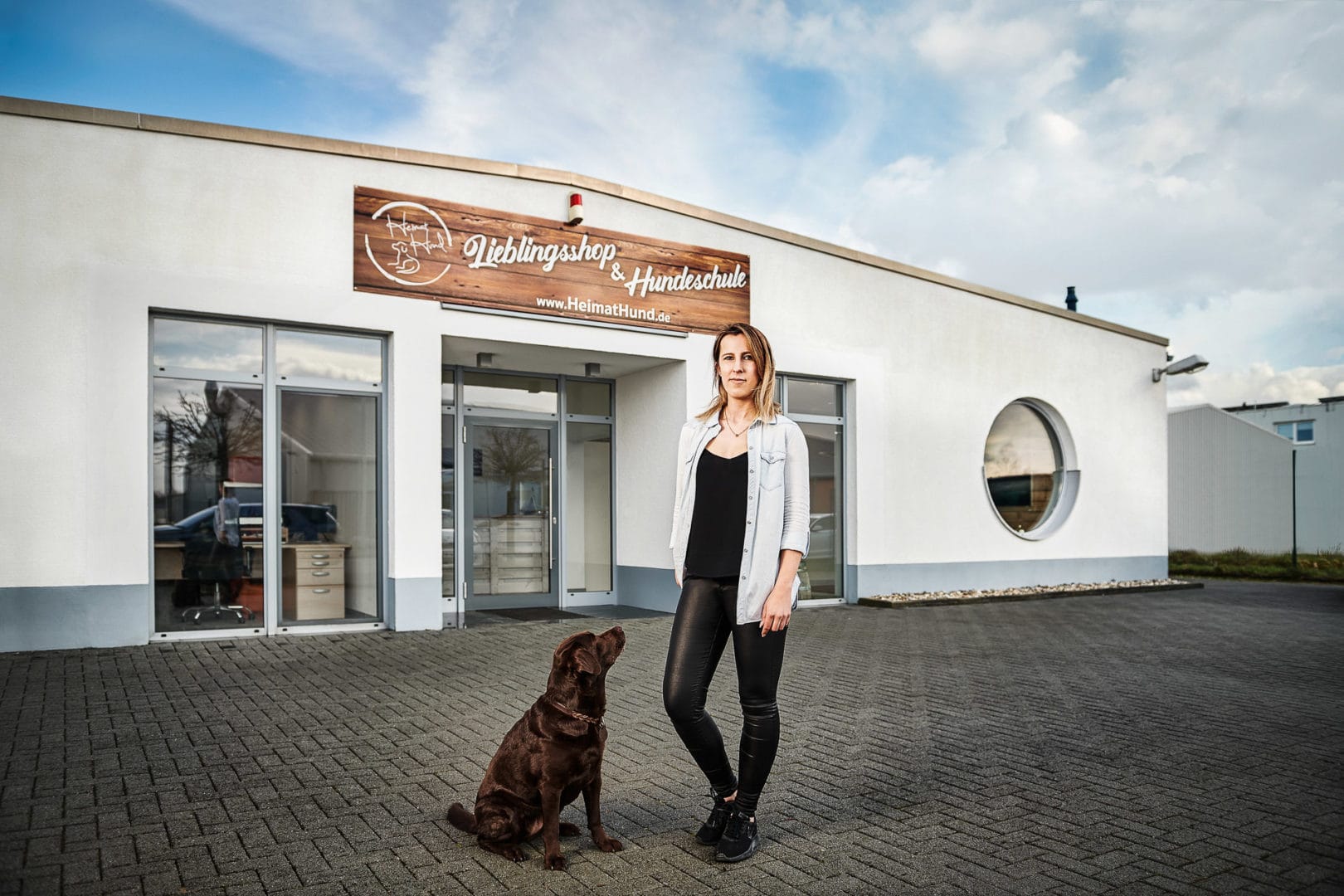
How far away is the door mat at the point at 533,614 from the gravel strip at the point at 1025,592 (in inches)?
165

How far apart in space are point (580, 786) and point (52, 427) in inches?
271

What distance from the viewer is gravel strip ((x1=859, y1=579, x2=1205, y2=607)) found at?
1317 centimetres

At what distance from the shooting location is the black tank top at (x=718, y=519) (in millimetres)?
3553

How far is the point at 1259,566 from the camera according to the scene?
22203 mm

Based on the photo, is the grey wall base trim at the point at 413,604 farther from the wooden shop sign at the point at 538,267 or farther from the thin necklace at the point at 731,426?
the thin necklace at the point at 731,426

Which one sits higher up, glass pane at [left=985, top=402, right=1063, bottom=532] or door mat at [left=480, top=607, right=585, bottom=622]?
glass pane at [left=985, top=402, right=1063, bottom=532]

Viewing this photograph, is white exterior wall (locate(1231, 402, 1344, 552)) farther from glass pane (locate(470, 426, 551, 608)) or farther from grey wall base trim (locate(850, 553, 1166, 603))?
glass pane (locate(470, 426, 551, 608))

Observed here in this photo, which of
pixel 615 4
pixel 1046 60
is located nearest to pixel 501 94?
pixel 615 4

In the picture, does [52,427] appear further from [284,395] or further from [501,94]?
[501,94]

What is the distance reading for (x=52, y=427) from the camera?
8203mm

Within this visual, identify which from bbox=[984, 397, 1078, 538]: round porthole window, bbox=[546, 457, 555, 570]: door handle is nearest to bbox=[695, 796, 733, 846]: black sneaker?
bbox=[546, 457, 555, 570]: door handle

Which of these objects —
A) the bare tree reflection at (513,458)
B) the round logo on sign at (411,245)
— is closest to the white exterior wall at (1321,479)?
the bare tree reflection at (513,458)

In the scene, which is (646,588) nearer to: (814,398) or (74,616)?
(814,398)

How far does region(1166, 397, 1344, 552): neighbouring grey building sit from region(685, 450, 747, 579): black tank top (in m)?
28.4
